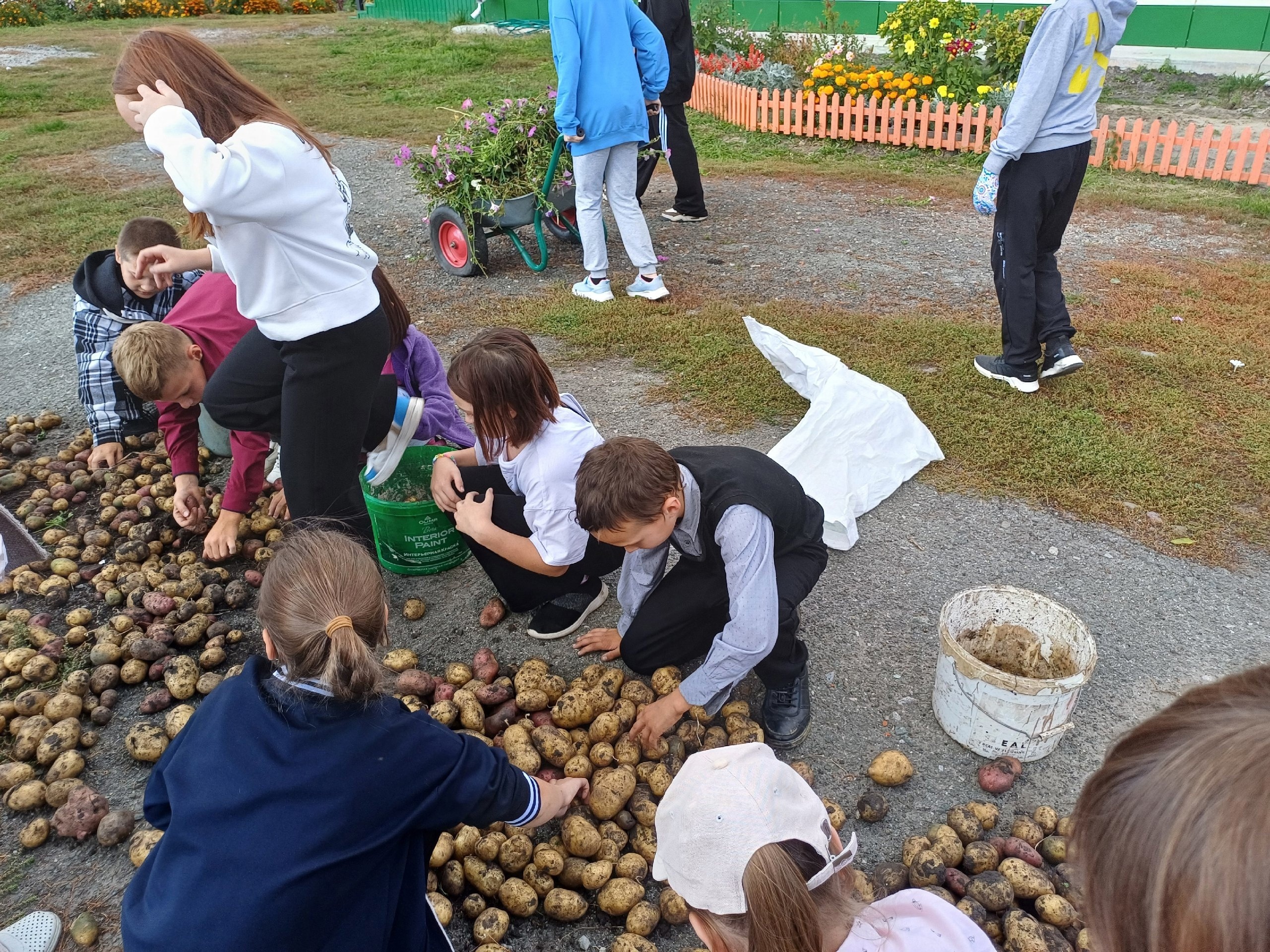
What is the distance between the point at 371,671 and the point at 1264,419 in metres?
4.15

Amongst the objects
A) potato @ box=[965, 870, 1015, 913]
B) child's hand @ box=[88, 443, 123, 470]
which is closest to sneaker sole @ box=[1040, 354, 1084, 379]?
potato @ box=[965, 870, 1015, 913]

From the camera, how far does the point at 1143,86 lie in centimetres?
1123

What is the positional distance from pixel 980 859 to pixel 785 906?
1056mm

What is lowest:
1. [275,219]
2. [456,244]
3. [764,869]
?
[456,244]

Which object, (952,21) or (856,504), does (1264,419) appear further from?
(952,21)

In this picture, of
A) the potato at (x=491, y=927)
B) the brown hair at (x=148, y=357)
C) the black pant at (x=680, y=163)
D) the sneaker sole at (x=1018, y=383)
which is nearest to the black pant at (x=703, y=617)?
the potato at (x=491, y=927)

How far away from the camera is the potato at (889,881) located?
214 cm

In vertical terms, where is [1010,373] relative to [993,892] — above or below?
above

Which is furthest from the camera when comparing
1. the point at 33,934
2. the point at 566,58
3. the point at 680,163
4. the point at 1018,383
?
the point at 680,163

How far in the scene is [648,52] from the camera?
5.65 m

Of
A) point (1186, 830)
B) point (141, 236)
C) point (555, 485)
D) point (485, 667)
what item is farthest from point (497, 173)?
point (1186, 830)

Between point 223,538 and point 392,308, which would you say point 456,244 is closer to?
point 392,308

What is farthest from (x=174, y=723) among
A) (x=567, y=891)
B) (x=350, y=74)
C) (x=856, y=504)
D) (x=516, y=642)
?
(x=350, y=74)

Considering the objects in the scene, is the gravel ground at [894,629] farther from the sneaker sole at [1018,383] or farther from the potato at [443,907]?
the sneaker sole at [1018,383]
